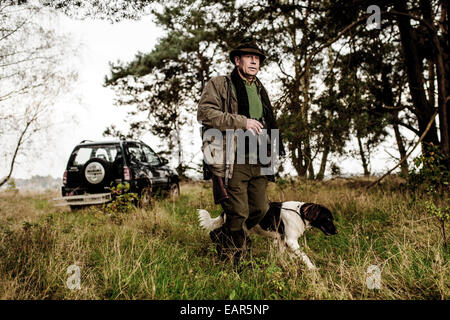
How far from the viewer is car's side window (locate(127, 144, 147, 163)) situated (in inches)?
263

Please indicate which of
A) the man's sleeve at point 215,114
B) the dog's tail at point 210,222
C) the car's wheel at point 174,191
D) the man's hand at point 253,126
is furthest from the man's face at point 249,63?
the car's wheel at point 174,191

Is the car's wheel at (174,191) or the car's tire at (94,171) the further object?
the car's wheel at (174,191)

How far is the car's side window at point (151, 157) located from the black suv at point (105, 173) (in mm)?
165

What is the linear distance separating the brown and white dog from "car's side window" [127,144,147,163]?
369cm

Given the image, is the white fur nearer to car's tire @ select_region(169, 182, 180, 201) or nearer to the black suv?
the black suv

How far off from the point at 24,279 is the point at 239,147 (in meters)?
2.21

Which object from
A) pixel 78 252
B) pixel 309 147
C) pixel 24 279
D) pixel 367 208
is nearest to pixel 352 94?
pixel 309 147

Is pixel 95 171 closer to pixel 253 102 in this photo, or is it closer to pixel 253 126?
pixel 253 102

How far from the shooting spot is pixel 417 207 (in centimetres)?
473

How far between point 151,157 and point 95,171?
1815 mm

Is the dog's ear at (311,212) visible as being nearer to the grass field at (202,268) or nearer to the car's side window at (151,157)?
the grass field at (202,268)

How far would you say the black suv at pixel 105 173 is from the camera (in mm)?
6148

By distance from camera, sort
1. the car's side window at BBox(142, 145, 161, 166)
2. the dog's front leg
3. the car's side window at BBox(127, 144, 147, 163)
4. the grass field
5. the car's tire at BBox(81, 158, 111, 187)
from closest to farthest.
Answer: the grass field
the dog's front leg
the car's tire at BBox(81, 158, 111, 187)
the car's side window at BBox(127, 144, 147, 163)
the car's side window at BBox(142, 145, 161, 166)

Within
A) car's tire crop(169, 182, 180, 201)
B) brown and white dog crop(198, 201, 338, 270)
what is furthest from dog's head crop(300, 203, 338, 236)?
car's tire crop(169, 182, 180, 201)
